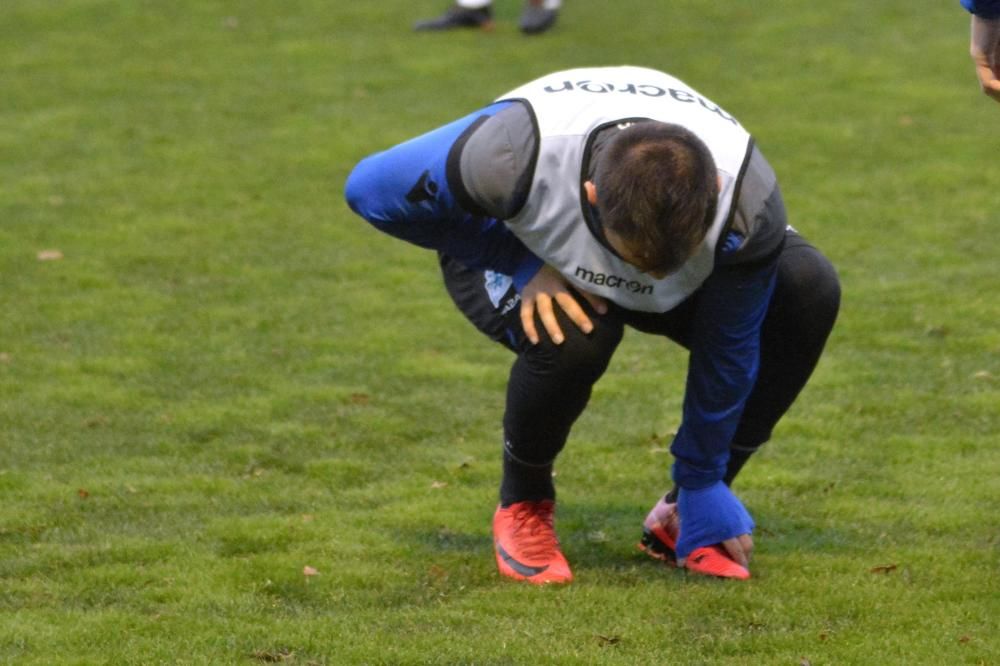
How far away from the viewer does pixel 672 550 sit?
496 centimetres

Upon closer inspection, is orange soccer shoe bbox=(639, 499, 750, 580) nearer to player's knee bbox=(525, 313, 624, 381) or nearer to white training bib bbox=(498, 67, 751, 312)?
player's knee bbox=(525, 313, 624, 381)

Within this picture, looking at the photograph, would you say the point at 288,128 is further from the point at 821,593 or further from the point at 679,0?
the point at 821,593

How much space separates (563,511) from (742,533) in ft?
3.06

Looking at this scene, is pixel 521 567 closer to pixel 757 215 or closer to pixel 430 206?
pixel 430 206

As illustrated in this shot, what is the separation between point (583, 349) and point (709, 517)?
730mm

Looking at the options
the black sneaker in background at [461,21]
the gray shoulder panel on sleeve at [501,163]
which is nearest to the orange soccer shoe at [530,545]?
the gray shoulder panel on sleeve at [501,163]

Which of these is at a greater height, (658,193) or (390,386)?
(658,193)

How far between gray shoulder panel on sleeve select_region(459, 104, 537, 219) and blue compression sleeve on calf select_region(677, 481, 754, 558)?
44.4 inches

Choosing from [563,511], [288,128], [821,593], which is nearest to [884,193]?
[288,128]

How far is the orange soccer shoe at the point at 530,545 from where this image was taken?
15.5 ft

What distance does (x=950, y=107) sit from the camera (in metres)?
12.5

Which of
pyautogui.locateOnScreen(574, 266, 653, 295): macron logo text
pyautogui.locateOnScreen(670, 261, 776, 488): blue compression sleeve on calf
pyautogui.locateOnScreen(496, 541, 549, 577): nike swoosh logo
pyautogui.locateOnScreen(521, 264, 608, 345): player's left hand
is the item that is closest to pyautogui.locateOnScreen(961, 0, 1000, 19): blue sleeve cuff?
pyautogui.locateOnScreen(670, 261, 776, 488): blue compression sleeve on calf

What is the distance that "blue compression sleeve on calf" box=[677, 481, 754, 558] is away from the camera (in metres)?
4.71

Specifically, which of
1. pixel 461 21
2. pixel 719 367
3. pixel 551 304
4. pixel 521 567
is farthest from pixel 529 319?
pixel 461 21
